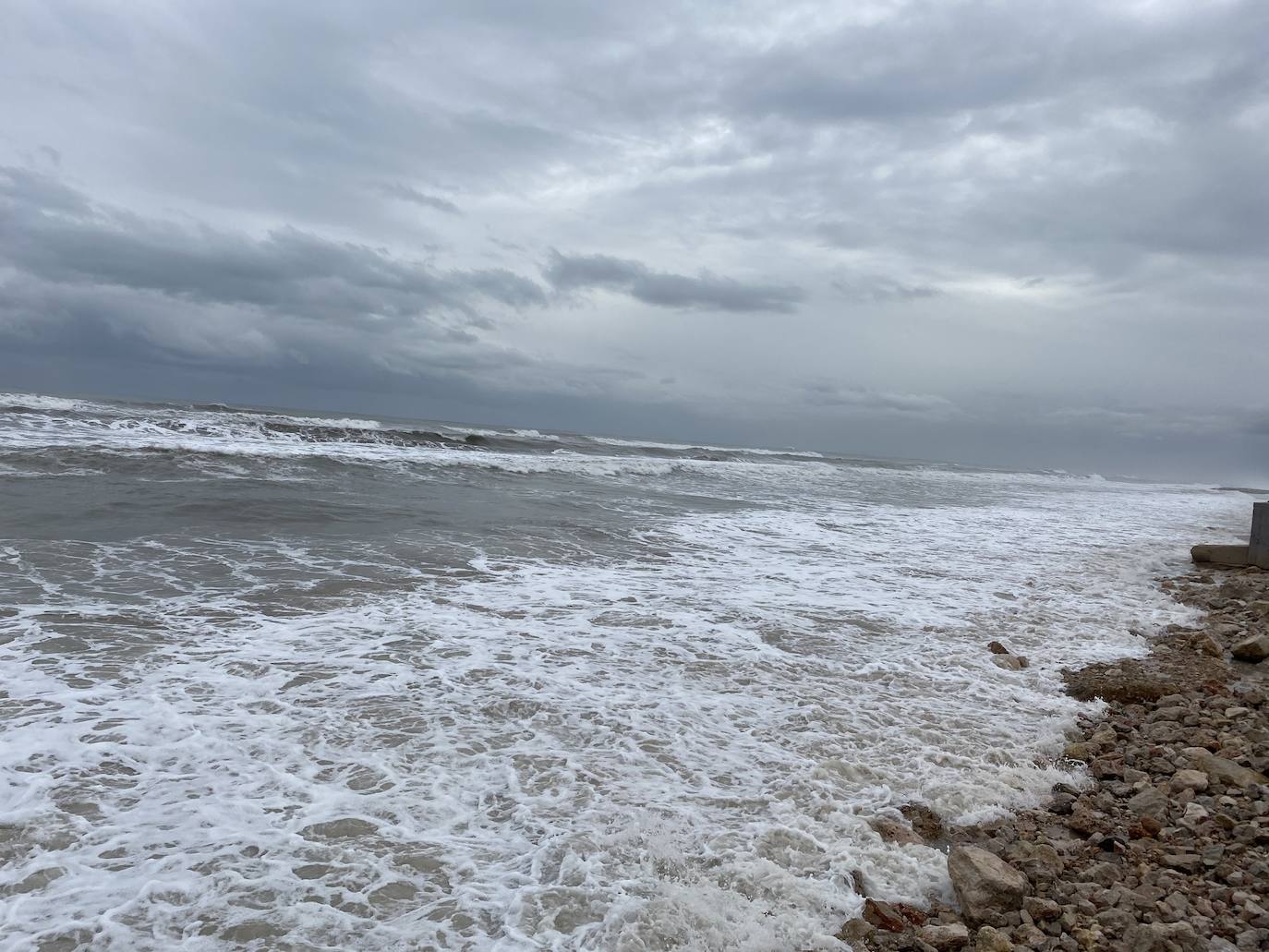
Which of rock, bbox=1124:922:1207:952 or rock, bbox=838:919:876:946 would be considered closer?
rock, bbox=1124:922:1207:952

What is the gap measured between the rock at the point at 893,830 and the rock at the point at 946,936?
581mm

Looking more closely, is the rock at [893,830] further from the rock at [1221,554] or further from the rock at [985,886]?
the rock at [1221,554]

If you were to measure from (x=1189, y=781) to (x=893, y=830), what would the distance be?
1.74 m

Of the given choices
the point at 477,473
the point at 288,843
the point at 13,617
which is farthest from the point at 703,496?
the point at 288,843

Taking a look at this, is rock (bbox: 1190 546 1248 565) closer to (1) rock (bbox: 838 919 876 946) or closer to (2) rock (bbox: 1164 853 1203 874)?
(2) rock (bbox: 1164 853 1203 874)

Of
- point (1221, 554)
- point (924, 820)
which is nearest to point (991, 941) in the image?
point (924, 820)

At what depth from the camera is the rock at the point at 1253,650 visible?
6082 mm

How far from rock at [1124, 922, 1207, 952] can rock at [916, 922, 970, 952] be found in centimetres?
54

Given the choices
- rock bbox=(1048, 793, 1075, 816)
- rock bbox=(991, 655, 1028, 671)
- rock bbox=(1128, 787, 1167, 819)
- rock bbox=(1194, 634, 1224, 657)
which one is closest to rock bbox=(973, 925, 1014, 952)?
rock bbox=(1048, 793, 1075, 816)

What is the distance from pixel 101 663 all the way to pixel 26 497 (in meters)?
8.84

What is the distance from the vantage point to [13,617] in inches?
222

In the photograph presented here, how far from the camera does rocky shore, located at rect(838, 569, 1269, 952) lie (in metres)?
2.69

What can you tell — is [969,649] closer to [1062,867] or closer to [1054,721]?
[1054,721]

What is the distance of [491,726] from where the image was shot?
167 inches
